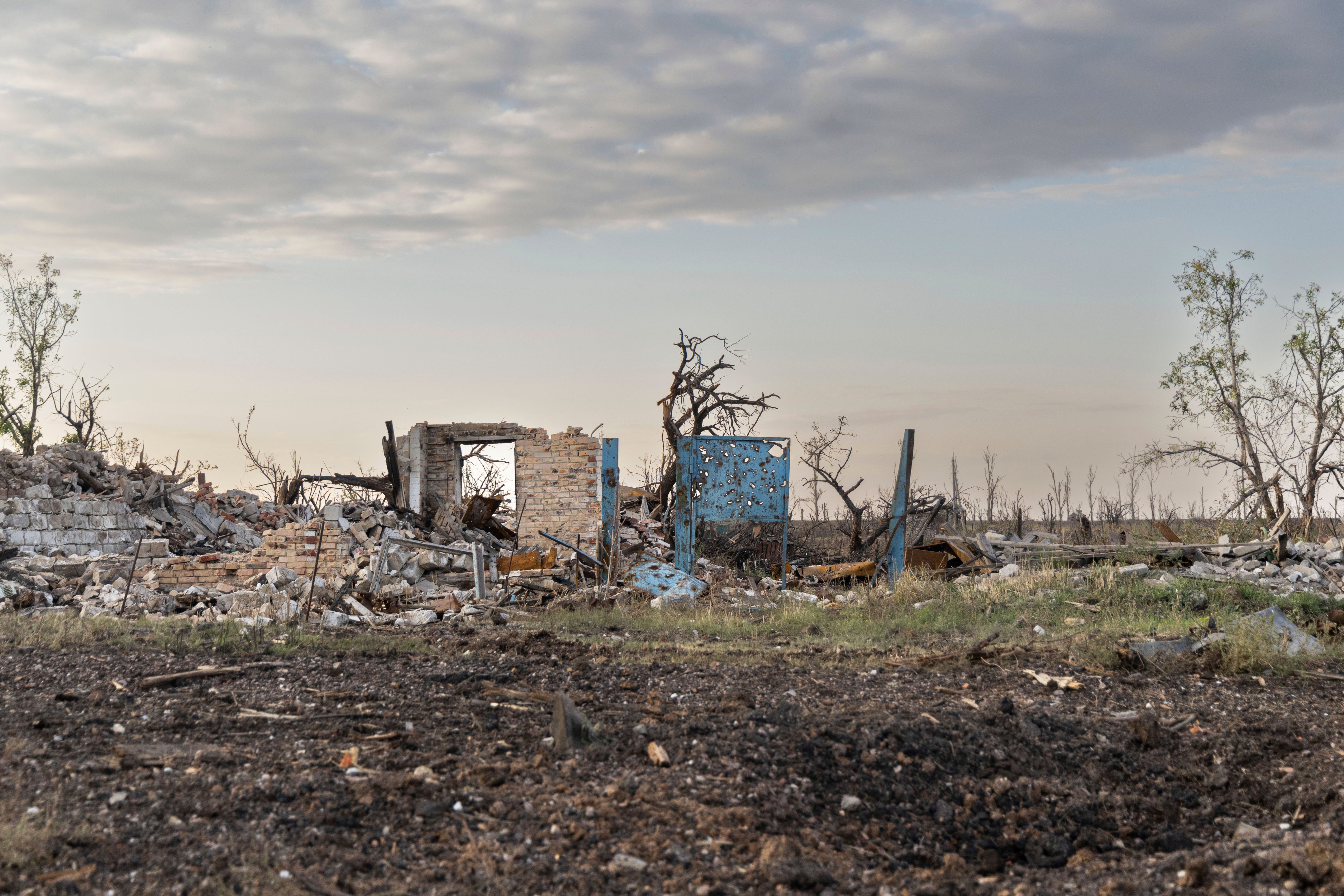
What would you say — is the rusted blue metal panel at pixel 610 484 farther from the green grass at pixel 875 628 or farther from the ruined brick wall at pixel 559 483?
the green grass at pixel 875 628

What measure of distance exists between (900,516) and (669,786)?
1102 centimetres

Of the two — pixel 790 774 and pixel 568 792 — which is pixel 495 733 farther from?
pixel 790 774

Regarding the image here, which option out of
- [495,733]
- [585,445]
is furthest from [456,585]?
[495,733]

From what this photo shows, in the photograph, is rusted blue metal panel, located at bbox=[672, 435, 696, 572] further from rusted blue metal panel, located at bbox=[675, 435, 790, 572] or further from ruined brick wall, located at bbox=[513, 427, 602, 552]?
ruined brick wall, located at bbox=[513, 427, 602, 552]

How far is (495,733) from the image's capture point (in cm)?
536

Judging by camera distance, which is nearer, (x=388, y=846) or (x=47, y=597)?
(x=388, y=846)

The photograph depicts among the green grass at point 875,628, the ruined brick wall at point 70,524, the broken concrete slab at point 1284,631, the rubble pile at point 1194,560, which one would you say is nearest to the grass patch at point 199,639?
the green grass at point 875,628

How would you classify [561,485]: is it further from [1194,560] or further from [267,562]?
[1194,560]

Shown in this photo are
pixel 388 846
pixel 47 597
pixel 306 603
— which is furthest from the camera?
pixel 47 597

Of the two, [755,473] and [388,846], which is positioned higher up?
[755,473]

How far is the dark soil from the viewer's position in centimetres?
368

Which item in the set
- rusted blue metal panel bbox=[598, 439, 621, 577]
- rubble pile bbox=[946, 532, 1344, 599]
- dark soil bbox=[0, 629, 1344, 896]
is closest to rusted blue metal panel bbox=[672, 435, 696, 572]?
rusted blue metal panel bbox=[598, 439, 621, 577]

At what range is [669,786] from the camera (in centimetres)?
442

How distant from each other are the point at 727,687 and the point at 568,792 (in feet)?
8.39
